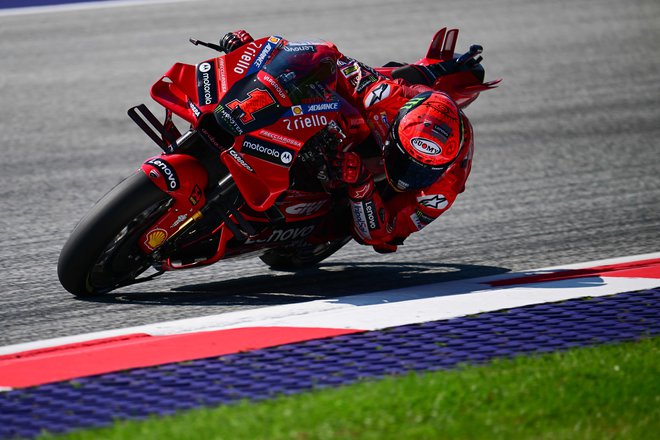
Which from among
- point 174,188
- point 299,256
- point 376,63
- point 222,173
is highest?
point 174,188

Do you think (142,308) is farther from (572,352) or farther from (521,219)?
(521,219)

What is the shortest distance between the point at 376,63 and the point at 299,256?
6.77 m

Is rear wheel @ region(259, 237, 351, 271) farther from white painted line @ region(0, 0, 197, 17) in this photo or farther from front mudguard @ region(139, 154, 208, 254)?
white painted line @ region(0, 0, 197, 17)

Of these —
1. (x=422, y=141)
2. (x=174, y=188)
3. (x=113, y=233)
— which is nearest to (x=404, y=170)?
(x=422, y=141)

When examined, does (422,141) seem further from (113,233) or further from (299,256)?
(113,233)

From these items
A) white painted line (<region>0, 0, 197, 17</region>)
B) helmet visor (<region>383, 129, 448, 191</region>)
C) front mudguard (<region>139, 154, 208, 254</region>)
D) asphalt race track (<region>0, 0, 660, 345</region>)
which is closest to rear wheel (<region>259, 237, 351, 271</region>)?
asphalt race track (<region>0, 0, 660, 345</region>)

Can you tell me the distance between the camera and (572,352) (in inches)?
190

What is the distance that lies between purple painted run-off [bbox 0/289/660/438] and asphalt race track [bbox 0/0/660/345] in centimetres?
97

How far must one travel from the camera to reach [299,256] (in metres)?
6.61

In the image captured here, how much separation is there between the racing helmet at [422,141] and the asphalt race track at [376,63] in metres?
0.71

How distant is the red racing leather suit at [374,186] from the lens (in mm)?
6086

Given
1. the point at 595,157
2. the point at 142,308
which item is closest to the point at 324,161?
the point at 142,308

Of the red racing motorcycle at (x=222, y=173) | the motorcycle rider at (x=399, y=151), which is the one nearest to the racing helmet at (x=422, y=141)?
the motorcycle rider at (x=399, y=151)

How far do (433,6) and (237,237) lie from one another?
36.1 feet
